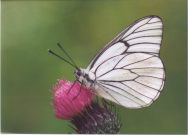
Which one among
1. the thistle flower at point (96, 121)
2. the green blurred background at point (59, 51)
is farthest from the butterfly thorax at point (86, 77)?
the green blurred background at point (59, 51)

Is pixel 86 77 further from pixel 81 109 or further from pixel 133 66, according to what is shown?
pixel 133 66

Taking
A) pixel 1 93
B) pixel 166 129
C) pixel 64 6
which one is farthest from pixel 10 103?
pixel 166 129

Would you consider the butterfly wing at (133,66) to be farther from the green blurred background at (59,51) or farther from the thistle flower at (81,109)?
the green blurred background at (59,51)

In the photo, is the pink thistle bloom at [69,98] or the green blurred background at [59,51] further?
the green blurred background at [59,51]

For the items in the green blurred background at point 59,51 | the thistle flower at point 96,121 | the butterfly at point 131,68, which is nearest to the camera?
the thistle flower at point 96,121

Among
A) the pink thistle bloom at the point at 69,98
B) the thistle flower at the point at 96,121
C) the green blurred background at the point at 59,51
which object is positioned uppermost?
the green blurred background at the point at 59,51

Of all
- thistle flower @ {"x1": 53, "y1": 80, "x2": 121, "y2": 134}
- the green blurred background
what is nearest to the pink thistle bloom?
thistle flower @ {"x1": 53, "y1": 80, "x2": 121, "y2": 134}
